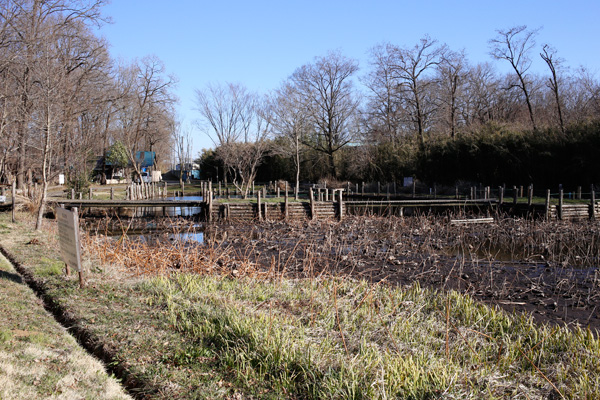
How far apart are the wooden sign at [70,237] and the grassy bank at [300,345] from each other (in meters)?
0.43

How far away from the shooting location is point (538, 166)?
3378 centimetres

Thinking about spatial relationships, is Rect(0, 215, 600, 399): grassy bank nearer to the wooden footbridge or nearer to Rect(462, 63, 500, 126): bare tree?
the wooden footbridge

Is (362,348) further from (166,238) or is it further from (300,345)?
(166,238)

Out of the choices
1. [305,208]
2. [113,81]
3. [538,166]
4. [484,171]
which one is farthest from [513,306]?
[113,81]

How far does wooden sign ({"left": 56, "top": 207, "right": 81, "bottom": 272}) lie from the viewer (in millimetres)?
6742

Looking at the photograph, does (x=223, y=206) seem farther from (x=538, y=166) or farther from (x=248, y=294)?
(x=538, y=166)

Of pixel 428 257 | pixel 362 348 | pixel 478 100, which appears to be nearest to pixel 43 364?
pixel 362 348

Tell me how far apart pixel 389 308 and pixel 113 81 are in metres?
41.4

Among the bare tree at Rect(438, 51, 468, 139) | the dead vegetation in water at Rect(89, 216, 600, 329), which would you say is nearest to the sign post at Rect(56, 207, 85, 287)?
the dead vegetation in water at Rect(89, 216, 600, 329)

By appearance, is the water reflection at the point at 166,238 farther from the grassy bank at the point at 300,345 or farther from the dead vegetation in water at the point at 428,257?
the grassy bank at the point at 300,345

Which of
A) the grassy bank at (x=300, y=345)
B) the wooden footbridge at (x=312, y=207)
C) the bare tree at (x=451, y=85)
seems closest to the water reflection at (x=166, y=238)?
the wooden footbridge at (x=312, y=207)

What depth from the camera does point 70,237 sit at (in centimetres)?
Result: 694

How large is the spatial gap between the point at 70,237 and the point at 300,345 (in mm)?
4038

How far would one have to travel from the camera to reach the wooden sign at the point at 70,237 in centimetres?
674
